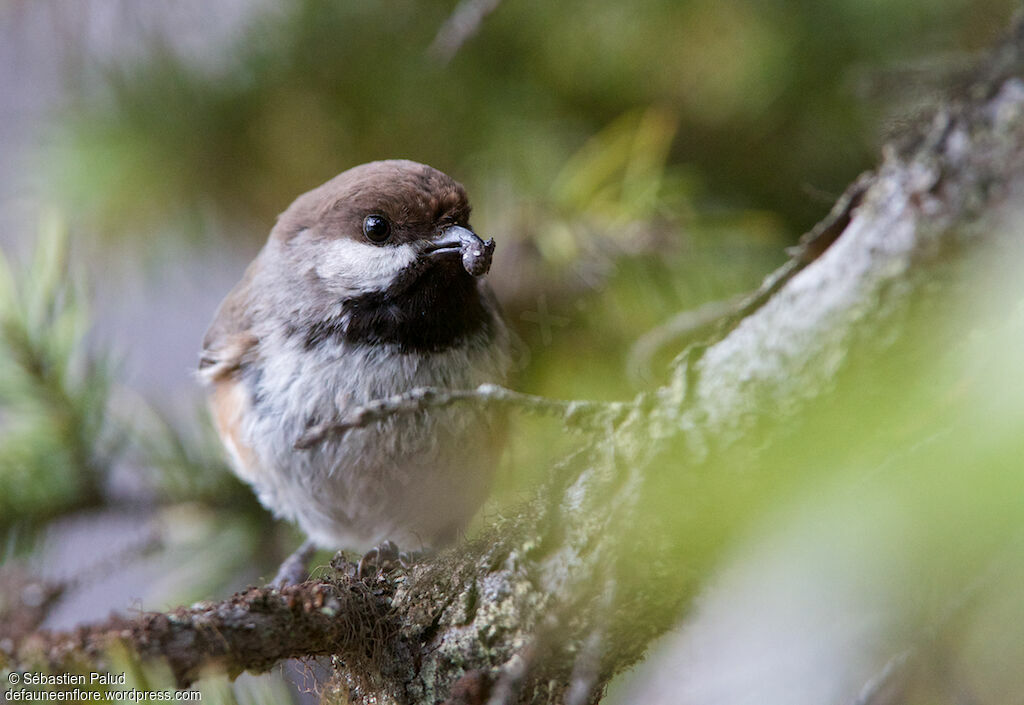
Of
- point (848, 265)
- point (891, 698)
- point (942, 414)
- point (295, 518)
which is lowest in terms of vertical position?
point (891, 698)

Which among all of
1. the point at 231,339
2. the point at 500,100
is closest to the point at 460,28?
the point at 500,100

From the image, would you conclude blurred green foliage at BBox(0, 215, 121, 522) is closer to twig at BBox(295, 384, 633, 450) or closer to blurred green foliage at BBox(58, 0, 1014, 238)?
blurred green foliage at BBox(58, 0, 1014, 238)

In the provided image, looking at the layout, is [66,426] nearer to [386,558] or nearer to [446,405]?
[386,558]

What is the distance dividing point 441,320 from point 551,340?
352 millimetres

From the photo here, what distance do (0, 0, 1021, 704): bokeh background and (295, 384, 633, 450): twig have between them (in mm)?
681

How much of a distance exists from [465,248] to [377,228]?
0.73 ft

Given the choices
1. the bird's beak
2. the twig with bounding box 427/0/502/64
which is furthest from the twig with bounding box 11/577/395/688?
the twig with bounding box 427/0/502/64

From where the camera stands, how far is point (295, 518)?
1976mm

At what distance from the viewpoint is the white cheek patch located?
5.64ft

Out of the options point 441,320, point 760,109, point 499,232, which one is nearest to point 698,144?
point 760,109

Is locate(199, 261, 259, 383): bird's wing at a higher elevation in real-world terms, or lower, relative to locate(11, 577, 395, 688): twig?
higher

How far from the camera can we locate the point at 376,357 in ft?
5.64

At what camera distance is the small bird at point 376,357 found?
1707 mm

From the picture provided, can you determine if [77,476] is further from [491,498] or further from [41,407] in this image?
[491,498]
